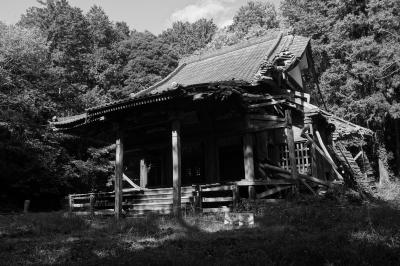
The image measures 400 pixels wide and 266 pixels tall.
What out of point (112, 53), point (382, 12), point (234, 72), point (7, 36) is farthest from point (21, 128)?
point (382, 12)

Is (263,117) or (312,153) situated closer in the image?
(263,117)

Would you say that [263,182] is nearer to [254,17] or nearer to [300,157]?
[300,157]

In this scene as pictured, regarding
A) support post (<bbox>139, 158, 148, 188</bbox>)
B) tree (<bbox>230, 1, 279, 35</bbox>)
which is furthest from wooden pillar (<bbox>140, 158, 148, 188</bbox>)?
tree (<bbox>230, 1, 279, 35</bbox>)

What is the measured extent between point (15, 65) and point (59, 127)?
1307 cm

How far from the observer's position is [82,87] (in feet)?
103

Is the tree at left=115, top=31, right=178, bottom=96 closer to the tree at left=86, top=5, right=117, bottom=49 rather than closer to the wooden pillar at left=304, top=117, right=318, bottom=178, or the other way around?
the tree at left=86, top=5, right=117, bottom=49

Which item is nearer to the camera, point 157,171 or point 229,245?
point 229,245

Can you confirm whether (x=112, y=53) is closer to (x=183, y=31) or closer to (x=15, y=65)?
(x=15, y=65)

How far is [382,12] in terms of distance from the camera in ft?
78.1

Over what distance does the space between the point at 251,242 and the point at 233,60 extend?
44.3ft

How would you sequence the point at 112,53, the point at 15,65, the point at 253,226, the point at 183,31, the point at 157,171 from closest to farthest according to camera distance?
1. the point at 253,226
2. the point at 157,171
3. the point at 15,65
4. the point at 112,53
5. the point at 183,31

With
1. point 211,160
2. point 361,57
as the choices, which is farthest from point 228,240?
point 361,57

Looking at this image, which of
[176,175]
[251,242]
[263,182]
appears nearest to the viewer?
[251,242]

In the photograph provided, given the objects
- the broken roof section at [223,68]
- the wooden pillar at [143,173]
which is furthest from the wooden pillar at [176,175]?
the wooden pillar at [143,173]
